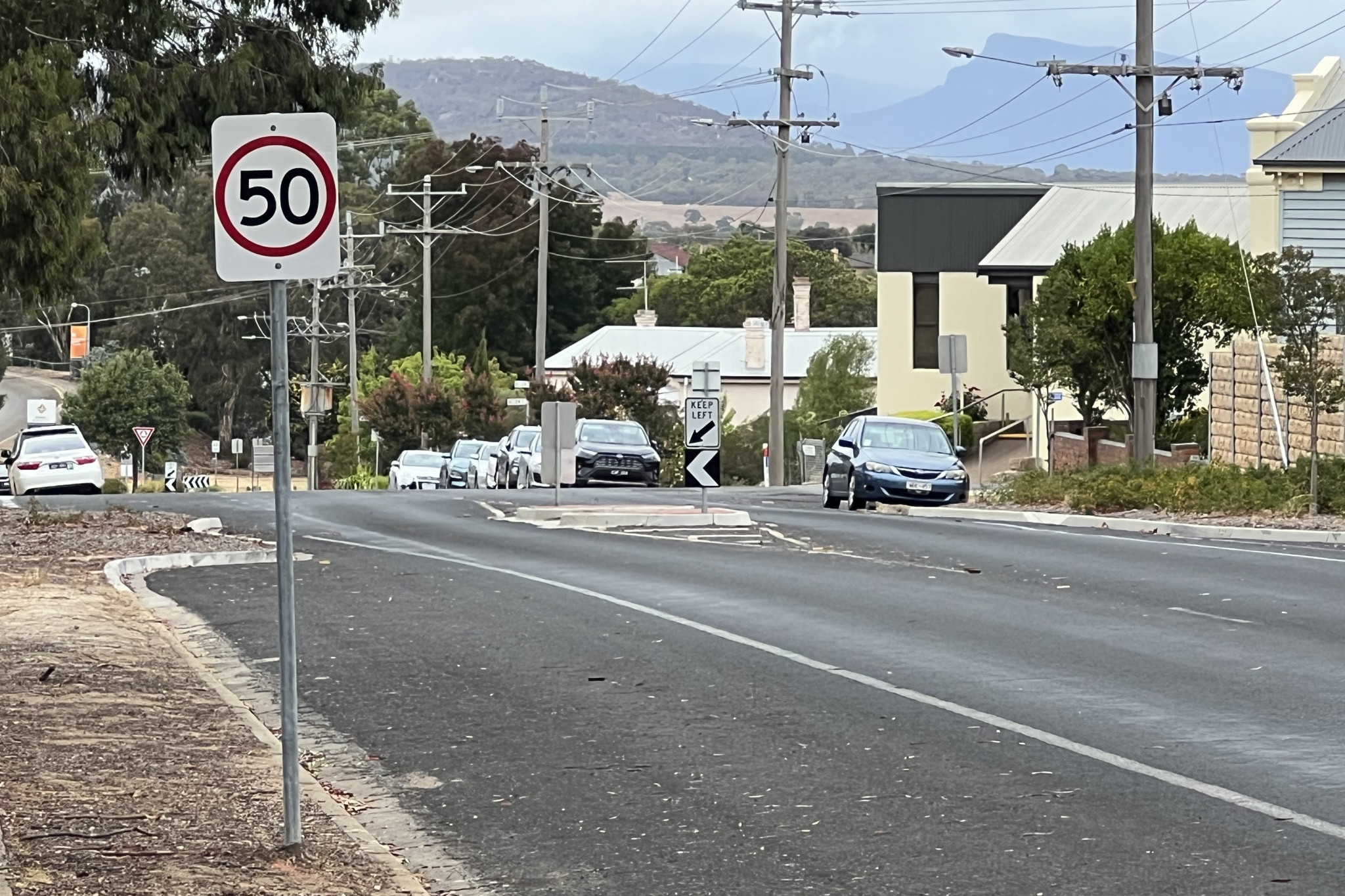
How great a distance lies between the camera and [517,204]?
292 ft

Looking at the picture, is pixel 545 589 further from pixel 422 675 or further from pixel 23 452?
pixel 23 452

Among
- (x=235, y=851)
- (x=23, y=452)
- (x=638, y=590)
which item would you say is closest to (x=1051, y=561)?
(x=638, y=590)

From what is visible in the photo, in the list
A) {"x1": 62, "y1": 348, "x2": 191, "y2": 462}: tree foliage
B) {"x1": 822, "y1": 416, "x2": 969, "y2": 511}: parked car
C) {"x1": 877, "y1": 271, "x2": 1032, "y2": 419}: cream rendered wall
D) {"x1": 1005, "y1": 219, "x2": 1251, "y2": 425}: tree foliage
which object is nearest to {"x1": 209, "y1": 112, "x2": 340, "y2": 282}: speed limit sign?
{"x1": 822, "y1": 416, "x2": 969, "y2": 511}: parked car

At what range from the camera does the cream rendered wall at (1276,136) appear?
3722cm

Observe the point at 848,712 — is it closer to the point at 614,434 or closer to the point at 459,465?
the point at 614,434

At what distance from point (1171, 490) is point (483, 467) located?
2260 cm

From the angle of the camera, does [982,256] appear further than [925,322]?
No

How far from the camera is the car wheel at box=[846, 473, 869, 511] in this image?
3098 cm

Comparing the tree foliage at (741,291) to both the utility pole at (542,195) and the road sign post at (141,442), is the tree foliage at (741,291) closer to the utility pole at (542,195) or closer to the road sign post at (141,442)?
the road sign post at (141,442)

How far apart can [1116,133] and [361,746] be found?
2605cm

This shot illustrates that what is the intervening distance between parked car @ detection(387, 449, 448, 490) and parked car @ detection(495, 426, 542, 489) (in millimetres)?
7215

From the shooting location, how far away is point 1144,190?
30.1 m

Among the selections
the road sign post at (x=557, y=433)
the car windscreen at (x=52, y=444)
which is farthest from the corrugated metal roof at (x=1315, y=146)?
the car windscreen at (x=52, y=444)

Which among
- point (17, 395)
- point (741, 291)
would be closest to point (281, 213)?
point (741, 291)
